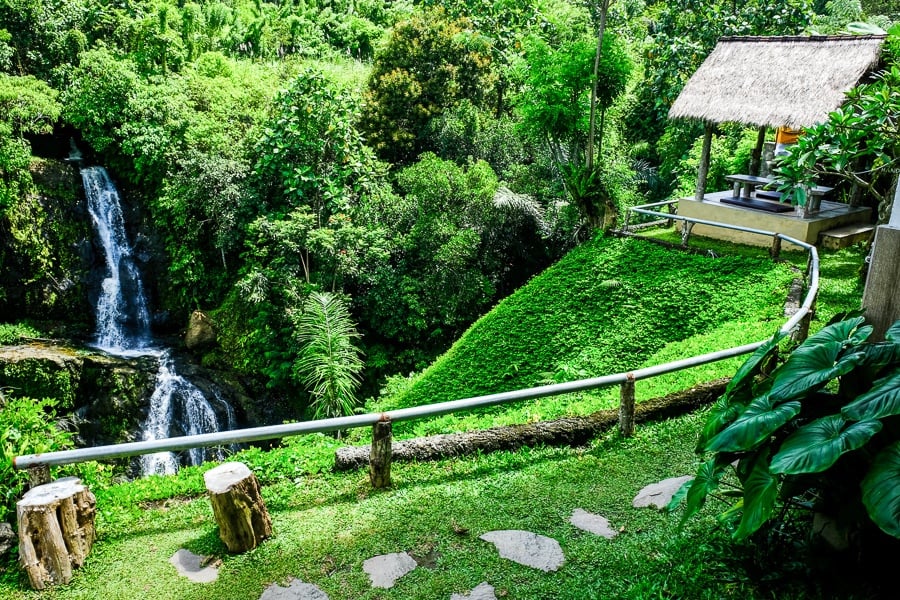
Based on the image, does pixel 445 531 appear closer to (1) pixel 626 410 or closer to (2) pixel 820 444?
(1) pixel 626 410

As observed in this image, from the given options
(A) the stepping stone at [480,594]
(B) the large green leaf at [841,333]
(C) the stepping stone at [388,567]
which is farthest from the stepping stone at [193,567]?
(B) the large green leaf at [841,333]

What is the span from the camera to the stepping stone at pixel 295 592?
3.68m

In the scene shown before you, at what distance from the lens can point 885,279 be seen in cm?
341

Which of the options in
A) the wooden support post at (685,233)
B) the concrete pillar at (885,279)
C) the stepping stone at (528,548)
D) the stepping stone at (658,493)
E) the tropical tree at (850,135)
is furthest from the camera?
the wooden support post at (685,233)

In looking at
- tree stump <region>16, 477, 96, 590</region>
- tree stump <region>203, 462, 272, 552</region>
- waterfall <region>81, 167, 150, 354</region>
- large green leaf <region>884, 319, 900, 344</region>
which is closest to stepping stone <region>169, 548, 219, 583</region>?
tree stump <region>203, 462, 272, 552</region>

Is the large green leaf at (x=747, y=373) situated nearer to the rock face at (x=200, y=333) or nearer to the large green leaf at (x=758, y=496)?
the large green leaf at (x=758, y=496)

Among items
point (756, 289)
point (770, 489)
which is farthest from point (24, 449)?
point (756, 289)

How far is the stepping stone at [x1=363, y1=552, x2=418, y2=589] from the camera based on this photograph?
3809 millimetres

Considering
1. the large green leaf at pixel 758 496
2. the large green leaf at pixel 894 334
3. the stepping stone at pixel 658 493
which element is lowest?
the stepping stone at pixel 658 493

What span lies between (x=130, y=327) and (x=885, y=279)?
699 inches

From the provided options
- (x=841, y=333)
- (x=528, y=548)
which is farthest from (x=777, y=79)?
(x=528, y=548)

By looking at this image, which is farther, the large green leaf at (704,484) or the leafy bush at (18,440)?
the leafy bush at (18,440)

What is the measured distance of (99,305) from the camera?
17453mm

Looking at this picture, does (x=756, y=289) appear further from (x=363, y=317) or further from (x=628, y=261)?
(x=363, y=317)
